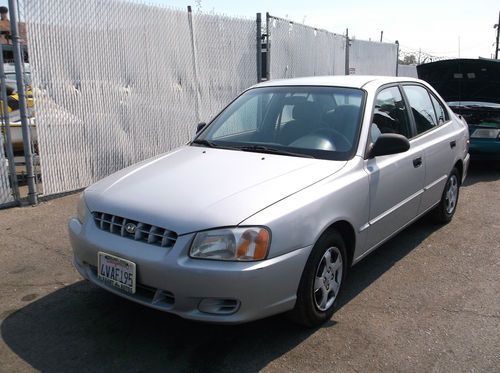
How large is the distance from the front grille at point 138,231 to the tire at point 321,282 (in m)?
0.86

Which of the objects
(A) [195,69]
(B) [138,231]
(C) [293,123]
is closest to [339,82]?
(C) [293,123]

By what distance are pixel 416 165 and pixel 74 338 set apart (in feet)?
10.0

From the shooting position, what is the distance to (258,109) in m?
4.32

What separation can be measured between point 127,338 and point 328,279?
54.0 inches

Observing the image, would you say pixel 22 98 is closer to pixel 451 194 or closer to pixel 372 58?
pixel 451 194

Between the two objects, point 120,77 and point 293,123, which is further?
point 120,77

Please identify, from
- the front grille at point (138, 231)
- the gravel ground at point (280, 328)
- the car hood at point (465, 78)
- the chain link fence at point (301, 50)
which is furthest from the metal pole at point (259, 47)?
the front grille at point (138, 231)

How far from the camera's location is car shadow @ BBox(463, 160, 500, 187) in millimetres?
7719

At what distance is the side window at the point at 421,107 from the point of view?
4609 mm

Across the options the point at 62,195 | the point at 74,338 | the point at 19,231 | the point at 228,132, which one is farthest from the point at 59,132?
the point at 74,338

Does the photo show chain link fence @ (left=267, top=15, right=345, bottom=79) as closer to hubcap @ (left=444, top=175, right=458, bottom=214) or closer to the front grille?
hubcap @ (left=444, top=175, right=458, bottom=214)

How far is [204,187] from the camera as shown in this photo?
10.1ft

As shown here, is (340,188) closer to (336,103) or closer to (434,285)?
(336,103)

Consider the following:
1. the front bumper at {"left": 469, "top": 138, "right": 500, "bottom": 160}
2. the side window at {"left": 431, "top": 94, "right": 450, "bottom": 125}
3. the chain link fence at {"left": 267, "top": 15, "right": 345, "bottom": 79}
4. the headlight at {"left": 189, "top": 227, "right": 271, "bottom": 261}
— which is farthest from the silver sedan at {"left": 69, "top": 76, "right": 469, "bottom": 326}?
the chain link fence at {"left": 267, "top": 15, "right": 345, "bottom": 79}
